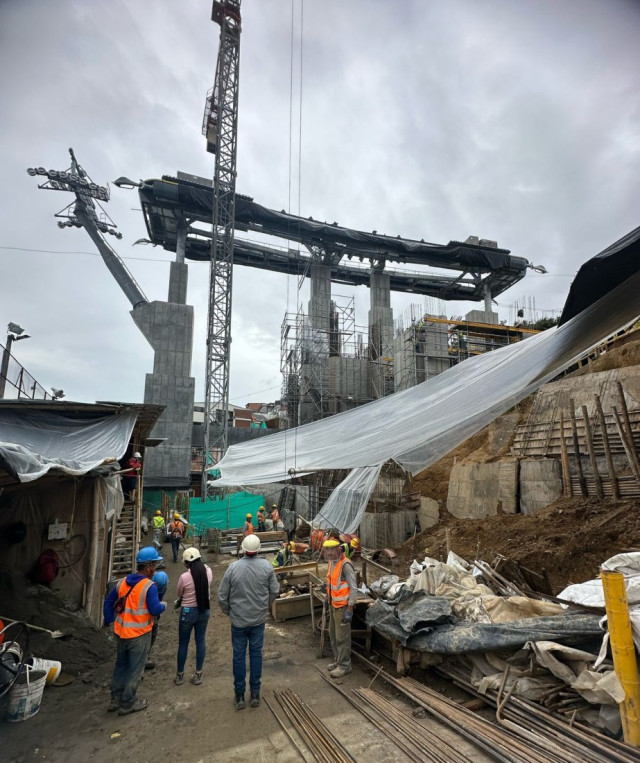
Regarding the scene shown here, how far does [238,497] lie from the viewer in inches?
702

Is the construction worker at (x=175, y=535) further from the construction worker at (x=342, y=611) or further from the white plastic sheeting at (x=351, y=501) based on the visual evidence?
the construction worker at (x=342, y=611)

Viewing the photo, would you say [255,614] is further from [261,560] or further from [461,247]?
[461,247]

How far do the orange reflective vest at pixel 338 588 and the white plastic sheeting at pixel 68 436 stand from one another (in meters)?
3.22

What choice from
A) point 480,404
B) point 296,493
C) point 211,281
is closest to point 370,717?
point 480,404

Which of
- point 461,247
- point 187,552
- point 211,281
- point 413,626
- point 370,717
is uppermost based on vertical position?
point 461,247

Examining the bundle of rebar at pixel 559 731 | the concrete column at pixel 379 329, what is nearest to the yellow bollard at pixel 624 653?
the bundle of rebar at pixel 559 731

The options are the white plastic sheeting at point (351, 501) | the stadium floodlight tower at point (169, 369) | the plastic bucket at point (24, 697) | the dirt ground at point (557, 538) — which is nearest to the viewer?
the plastic bucket at point (24, 697)

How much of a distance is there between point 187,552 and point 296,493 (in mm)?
16002

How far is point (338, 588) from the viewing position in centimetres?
511

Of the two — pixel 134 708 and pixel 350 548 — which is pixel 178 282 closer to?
pixel 350 548

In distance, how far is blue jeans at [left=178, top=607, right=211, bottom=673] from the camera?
4742 mm

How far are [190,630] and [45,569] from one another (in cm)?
277

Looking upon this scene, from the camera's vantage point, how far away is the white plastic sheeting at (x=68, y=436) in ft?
15.8

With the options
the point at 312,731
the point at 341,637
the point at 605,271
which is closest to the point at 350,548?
the point at 341,637
